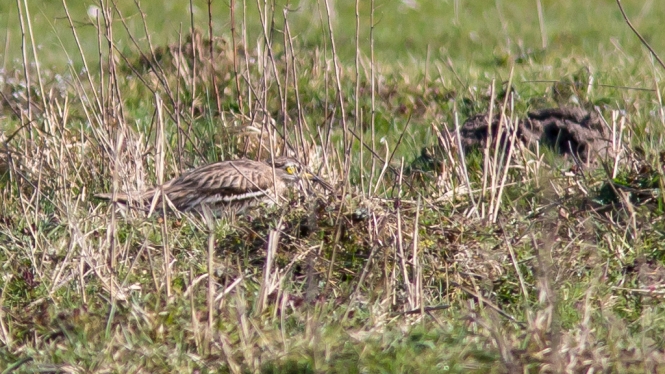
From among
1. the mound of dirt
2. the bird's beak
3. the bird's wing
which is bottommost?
the bird's wing

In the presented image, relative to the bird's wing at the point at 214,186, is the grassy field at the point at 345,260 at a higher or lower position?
higher

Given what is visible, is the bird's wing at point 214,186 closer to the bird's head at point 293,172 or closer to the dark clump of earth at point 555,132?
the bird's head at point 293,172

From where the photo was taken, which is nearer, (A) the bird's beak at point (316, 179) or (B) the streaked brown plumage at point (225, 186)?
(A) the bird's beak at point (316, 179)

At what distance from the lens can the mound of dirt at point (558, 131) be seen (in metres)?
6.73

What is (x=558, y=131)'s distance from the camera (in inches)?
270

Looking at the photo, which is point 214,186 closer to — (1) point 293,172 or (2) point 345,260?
(1) point 293,172

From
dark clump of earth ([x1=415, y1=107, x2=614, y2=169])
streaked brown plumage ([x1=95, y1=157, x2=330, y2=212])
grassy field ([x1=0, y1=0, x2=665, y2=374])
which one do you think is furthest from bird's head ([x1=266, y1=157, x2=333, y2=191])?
dark clump of earth ([x1=415, y1=107, x2=614, y2=169])

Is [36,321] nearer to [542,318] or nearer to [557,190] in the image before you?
[542,318]

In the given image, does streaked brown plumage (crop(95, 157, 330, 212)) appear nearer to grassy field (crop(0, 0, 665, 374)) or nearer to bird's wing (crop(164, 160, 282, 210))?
bird's wing (crop(164, 160, 282, 210))

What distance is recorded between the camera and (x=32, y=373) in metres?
3.66

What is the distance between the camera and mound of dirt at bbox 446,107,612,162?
673cm

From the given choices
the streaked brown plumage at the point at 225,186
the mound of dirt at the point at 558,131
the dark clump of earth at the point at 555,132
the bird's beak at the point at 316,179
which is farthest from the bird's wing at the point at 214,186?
the mound of dirt at the point at 558,131

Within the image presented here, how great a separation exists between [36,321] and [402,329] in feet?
4.36

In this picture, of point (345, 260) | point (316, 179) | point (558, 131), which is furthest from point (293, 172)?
point (558, 131)
